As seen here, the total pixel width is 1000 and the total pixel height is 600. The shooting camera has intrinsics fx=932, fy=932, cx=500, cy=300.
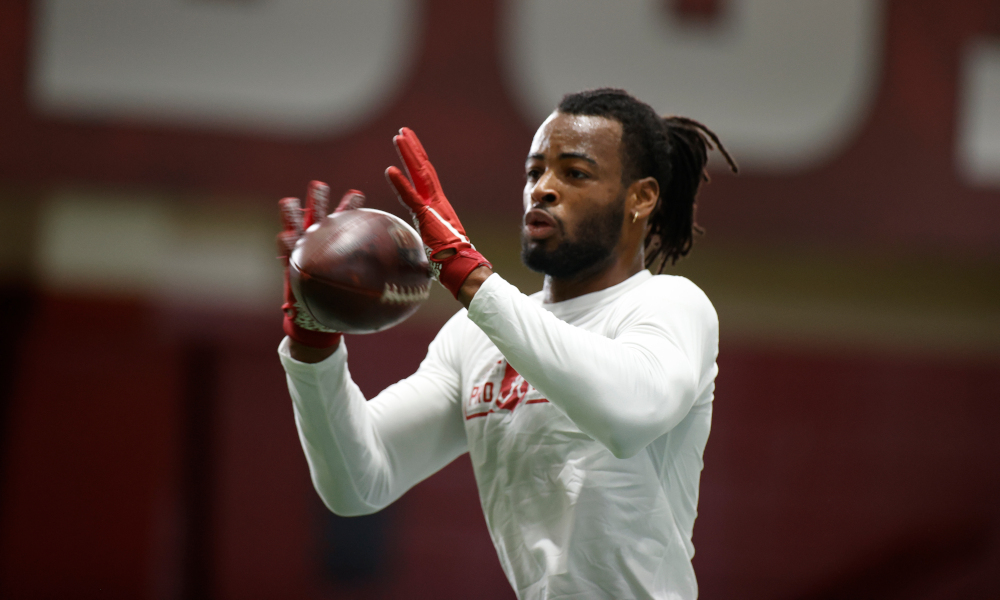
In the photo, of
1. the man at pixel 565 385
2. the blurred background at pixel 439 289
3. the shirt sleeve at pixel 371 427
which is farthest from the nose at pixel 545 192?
the blurred background at pixel 439 289

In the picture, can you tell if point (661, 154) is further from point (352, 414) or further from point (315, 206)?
point (352, 414)

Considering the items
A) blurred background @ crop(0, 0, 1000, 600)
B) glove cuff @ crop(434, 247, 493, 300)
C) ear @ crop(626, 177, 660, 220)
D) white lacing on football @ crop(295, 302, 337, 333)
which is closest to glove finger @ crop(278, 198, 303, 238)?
white lacing on football @ crop(295, 302, 337, 333)

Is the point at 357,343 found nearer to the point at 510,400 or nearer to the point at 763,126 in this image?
the point at 763,126

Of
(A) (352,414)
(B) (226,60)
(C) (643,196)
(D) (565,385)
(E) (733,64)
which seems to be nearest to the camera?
(D) (565,385)

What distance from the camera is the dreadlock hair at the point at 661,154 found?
2.05m

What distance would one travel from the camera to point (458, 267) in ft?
5.61

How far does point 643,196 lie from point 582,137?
0.66 feet

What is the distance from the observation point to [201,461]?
4.92m

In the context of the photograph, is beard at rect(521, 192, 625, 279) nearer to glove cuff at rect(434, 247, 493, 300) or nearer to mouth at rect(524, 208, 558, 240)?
mouth at rect(524, 208, 558, 240)

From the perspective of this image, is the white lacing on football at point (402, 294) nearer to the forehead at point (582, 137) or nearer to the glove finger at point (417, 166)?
the glove finger at point (417, 166)

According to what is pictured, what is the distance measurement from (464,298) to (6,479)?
151 inches

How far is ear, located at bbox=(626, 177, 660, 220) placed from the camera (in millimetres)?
2043

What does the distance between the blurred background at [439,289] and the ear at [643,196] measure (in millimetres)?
2876

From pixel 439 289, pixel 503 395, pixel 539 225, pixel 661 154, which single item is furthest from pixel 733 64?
pixel 503 395
